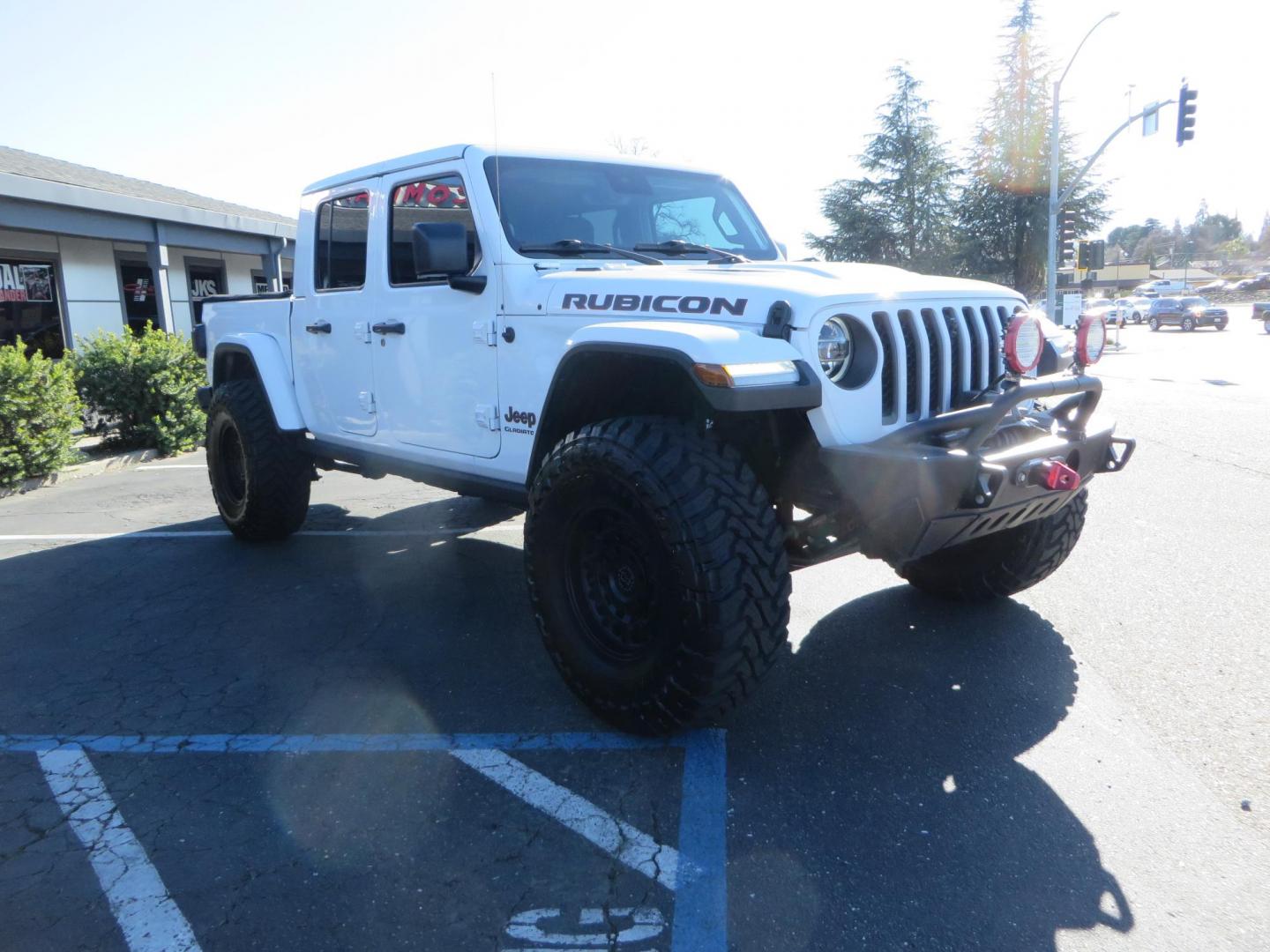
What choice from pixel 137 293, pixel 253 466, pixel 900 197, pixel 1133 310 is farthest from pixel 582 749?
pixel 1133 310

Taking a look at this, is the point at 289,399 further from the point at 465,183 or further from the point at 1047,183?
the point at 1047,183

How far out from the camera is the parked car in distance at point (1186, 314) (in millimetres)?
38344

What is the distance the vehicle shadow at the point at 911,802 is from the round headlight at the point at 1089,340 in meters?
1.29

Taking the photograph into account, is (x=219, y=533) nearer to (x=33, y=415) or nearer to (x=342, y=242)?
(x=342, y=242)

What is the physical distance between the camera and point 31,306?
13.9 metres

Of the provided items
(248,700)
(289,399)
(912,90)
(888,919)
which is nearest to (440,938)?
(888,919)

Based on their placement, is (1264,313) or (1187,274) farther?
(1187,274)

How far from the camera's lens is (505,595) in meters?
5.08

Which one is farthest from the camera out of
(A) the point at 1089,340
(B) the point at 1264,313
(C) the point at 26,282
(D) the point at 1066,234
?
(B) the point at 1264,313

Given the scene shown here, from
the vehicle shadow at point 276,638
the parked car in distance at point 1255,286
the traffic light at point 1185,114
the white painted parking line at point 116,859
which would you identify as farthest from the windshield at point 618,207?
the parked car in distance at point 1255,286

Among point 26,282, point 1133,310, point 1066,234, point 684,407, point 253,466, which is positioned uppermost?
point 1066,234

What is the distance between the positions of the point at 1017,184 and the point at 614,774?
40.3 m

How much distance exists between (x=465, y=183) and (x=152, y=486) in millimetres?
5740

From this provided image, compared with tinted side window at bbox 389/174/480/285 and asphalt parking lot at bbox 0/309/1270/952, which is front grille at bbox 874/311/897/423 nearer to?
asphalt parking lot at bbox 0/309/1270/952
